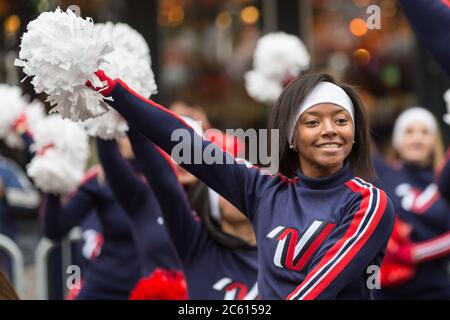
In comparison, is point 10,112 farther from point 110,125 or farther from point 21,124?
point 110,125

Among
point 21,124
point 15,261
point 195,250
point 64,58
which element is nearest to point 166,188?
point 195,250

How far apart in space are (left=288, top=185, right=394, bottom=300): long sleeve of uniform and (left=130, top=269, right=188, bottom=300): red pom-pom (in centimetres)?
107

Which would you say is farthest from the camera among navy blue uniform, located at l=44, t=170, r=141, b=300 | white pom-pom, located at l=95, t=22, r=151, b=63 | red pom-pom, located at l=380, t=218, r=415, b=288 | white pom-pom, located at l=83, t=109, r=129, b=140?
red pom-pom, located at l=380, t=218, r=415, b=288

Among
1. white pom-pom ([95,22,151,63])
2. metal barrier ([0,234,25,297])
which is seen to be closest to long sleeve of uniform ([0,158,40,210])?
metal barrier ([0,234,25,297])

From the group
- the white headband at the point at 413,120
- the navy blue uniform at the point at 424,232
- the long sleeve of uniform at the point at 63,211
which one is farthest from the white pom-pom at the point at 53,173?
the white headband at the point at 413,120

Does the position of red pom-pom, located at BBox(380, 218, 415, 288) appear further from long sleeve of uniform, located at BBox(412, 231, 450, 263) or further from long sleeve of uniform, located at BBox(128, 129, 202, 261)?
long sleeve of uniform, located at BBox(128, 129, 202, 261)

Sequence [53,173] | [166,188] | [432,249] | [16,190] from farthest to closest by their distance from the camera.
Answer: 1. [16,190]
2. [432,249]
3. [53,173]
4. [166,188]

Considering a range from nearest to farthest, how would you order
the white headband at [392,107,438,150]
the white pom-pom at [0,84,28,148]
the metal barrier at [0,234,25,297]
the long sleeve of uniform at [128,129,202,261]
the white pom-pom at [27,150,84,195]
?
the long sleeve of uniform at [128,129,202,261], the white pom-pom at [27,150,84,195], the white pom-pom at [0,84,28,148], the metal barrier at [0,234,25,297], the white headband at [392,107,438,150]

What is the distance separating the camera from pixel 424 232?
5695 millimetres

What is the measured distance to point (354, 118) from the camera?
298cm

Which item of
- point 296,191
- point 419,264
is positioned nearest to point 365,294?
point 296,191

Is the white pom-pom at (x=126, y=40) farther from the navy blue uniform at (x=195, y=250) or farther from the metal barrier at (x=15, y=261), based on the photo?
the metal barrier at (x=15, y=261)

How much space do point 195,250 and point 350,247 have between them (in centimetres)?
121

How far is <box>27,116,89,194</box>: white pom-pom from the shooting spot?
4.79 meters
